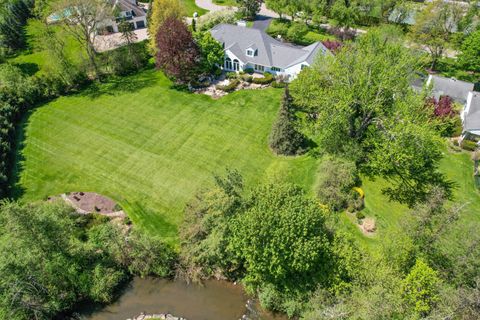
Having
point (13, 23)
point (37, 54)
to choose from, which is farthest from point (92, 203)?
point (13, 23)

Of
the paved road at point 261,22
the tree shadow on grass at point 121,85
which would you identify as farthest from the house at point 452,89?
the tree shadow on grass at point 121,85

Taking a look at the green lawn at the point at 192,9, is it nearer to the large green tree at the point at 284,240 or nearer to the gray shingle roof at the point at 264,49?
the gray shingle roof at the point at 264,49

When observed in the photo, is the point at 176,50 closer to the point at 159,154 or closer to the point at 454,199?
the point at 159,154

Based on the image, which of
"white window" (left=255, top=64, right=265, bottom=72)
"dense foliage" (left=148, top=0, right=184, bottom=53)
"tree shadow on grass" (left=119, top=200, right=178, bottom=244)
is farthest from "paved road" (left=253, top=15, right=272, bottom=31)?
"tree shadow on grass" (left=119, top=200, right=178, bottom=244)

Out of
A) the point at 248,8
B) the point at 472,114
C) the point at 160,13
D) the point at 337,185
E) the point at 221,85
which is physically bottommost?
the point at 337,185

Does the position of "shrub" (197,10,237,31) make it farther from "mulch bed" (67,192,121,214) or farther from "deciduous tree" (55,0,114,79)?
"mulch bed" (67,192,121,214)
